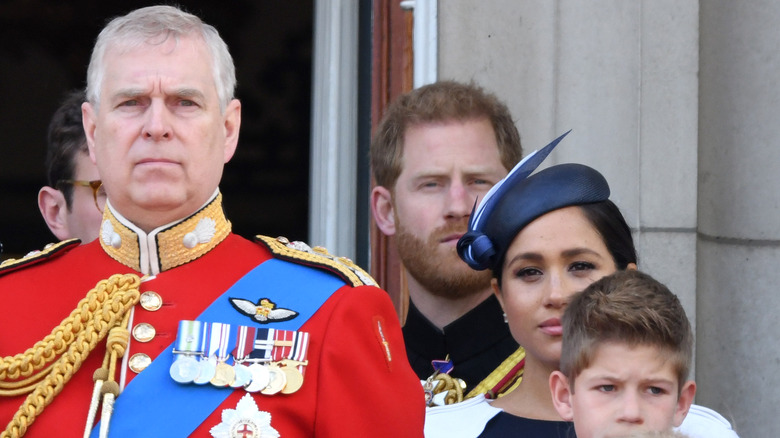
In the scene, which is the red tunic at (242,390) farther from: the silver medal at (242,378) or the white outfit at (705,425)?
the white outfit at (705,425)

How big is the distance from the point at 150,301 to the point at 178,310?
6cm

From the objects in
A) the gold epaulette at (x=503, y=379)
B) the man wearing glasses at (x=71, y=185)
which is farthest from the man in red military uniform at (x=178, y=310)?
the man wearing glasses at (x=71, y=185)

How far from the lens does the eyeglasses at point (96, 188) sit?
11.9 feet

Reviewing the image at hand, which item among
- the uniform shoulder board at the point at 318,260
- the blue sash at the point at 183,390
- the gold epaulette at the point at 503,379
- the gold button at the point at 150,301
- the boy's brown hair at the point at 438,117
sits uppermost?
the boy's brown hair at the point at 438,117

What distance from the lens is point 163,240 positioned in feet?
9.09

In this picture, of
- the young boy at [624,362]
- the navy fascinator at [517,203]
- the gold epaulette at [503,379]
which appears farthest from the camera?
the gold epaulette at [503,379]

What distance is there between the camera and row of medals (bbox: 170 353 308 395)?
Answer: 261cm

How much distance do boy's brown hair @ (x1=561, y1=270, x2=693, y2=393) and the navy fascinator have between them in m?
0.34

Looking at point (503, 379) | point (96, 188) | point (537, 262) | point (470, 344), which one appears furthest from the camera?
point (96, 188)

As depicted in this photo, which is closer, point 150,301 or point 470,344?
point 150,301

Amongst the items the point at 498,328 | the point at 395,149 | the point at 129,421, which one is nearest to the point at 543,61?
the point at 395,149

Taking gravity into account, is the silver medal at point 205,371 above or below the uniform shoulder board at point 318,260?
below

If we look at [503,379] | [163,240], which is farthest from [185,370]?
[503,379]

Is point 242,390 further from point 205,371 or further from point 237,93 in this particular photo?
point 237,93
